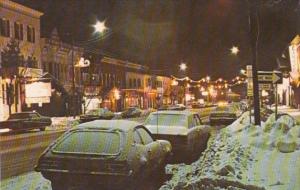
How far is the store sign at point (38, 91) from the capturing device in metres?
43.0

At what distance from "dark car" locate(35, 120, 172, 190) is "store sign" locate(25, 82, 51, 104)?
110ft

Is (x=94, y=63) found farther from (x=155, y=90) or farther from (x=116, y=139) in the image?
(x=116, y=139)

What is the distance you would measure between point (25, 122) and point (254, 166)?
2465 centimetres

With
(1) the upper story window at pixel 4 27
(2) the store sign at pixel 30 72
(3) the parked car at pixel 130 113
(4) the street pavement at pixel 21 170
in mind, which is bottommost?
(4) the street pavement at pixel 21 170

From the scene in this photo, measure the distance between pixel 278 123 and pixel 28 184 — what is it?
9.22 m

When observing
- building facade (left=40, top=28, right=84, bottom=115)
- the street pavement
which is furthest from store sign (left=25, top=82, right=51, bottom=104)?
the street pavement

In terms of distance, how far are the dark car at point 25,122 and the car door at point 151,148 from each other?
24.3 metres

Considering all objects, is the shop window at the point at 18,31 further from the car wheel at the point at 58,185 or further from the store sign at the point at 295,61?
the car wheel at the point at 58,185

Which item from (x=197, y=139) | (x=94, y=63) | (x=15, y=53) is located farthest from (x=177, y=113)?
(x=94, y=63)

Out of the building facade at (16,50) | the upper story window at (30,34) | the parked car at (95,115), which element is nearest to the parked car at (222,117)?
the parked car at (95,115)

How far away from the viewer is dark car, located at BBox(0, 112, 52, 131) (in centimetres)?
3394

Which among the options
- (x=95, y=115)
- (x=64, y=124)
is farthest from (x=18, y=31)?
(x=64, y=124)

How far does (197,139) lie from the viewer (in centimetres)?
1584

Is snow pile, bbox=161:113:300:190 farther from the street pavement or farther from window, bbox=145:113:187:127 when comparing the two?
window, bbox=145:113:187:127
